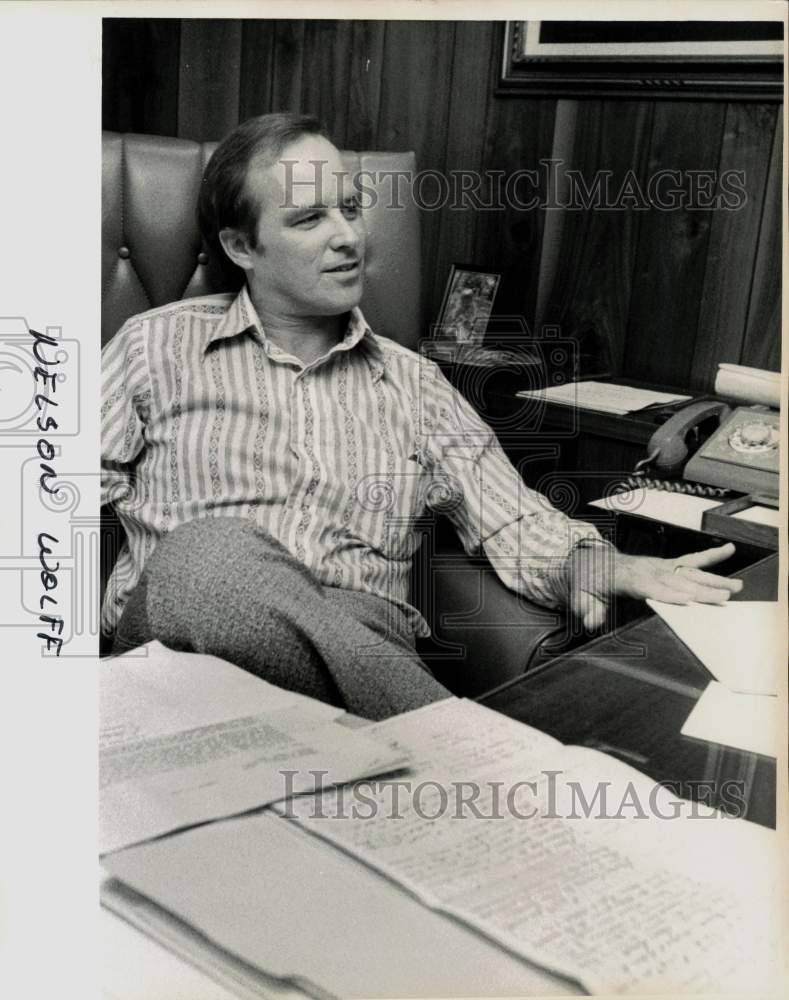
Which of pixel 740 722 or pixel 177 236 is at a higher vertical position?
pixel 177 236

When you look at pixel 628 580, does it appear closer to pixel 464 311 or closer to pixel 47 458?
pixel 464 311

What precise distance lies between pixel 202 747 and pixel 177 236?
368 millimetres

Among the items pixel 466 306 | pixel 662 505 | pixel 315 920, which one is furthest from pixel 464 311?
pixel 315 920

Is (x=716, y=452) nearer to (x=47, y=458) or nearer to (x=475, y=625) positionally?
(x=475, y=625)

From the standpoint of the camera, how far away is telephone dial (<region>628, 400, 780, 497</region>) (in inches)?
28.2

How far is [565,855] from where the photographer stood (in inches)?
26.2

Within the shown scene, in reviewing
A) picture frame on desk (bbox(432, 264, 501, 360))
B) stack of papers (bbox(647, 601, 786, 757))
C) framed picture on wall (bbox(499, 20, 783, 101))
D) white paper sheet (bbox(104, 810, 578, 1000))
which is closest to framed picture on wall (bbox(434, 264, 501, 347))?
picture frame on desk (bbox(432, 264, 501, 360))

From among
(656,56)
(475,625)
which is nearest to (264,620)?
(475,625)

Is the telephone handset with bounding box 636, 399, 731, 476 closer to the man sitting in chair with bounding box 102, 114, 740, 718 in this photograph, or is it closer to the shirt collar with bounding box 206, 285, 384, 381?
the man sitting in chair with bounding box 102, 114, 740, 718

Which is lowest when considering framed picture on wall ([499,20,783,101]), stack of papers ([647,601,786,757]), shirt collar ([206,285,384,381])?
stack of papers ([647,601,786,757])

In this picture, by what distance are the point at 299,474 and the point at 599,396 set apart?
228 millimetres

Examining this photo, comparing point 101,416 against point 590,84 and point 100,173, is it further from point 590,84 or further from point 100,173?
point 590,84

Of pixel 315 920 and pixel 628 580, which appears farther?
pixel 628 580

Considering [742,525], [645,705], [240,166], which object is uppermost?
[240,166]
